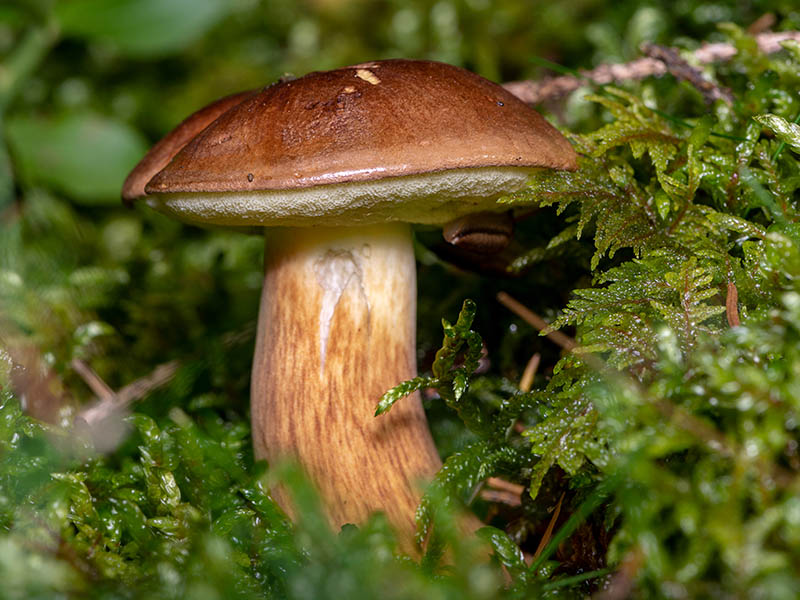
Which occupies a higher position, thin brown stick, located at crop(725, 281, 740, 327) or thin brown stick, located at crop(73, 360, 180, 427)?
thin brown stick, located at crop(725, 281, 740, 327)

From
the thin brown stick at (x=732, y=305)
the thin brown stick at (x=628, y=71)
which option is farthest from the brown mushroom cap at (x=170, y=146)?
the thin brown stick at (x=732, y=305)

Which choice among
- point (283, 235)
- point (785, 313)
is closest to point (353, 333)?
point (283, 235)

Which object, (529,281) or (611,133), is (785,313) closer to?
(611,133)

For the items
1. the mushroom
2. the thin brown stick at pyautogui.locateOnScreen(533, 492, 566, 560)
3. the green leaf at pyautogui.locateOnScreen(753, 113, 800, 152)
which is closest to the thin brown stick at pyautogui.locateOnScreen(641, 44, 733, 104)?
the green leaf at pyautogui.locateOnScreen(753, 113, 800, 152)

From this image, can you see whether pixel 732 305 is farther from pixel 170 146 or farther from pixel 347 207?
pixel 170 146

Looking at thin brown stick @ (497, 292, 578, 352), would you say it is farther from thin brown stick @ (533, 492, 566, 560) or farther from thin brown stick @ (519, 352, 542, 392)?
thin brown stick @ (533, 492, 566, 560)

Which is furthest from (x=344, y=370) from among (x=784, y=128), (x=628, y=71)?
(x=628, y=71)

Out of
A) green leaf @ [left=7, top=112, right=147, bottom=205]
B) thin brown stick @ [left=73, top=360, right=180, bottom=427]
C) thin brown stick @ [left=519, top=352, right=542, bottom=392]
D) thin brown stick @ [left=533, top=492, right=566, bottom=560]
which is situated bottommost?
thin brown stick @ [left=533, top=492, right=566, bottom=560]
